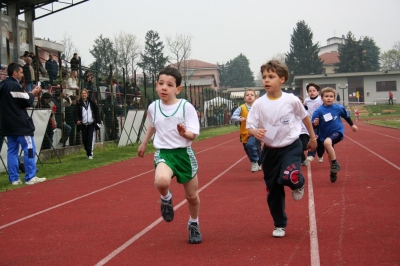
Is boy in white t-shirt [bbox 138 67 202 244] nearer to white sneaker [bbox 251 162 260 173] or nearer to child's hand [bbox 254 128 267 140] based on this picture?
child's hand [bbox 254 128 267 140]

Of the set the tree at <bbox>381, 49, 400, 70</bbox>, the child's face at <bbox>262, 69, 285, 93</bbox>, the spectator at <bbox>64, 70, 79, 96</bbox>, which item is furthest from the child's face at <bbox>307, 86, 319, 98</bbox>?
the tree at <bbox>381, 49, 400, 70</bbox>

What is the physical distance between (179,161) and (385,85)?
7827cm

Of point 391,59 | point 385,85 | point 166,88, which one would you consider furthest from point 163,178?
point 391,59

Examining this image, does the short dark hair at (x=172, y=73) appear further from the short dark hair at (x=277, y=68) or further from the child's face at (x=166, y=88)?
the short dark hair at (x=277, y=68)

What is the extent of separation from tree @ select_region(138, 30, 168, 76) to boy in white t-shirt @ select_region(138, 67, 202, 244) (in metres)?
90.3

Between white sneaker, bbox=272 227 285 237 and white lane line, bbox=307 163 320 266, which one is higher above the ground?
white sneaker, bbox=272 227 285 237

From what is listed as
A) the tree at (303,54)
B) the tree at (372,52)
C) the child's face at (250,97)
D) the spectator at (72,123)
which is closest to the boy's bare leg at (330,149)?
the child's face at (250,97)

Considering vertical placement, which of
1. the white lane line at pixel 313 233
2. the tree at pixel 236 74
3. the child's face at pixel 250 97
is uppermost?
the tree at pixel 236 74

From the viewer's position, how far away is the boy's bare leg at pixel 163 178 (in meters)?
5.50

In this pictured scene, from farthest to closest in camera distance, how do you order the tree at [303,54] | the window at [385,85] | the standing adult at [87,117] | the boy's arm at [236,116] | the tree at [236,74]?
the tree at [236,74], the tree at [303,54], the window at [385,85], the standing adult at [87,117], the boy's arm at [236,116]

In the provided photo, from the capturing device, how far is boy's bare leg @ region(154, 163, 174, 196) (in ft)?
18.1

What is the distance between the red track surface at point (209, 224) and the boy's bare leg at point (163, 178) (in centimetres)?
58

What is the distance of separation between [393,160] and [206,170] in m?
4.32

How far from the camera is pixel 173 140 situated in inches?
227
